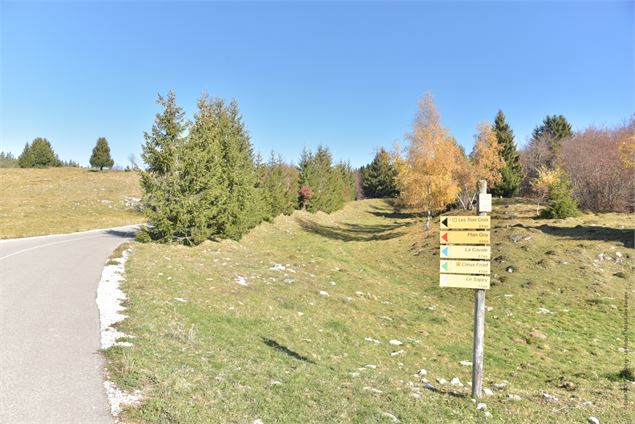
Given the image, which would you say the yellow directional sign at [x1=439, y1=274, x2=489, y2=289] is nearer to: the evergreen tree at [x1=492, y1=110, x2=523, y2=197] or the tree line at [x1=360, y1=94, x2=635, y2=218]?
the tree line at [x1=360, y1=94, x2=635, y2=218]

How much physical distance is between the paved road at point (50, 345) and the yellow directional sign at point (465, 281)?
6.23 meters

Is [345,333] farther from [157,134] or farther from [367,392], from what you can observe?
[157,134]

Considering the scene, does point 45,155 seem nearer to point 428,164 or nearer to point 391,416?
point 428,164

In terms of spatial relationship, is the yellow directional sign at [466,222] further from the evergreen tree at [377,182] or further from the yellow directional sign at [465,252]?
the evergreen tree at [377,182]

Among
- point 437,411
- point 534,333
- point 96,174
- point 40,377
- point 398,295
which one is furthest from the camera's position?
point 96,174

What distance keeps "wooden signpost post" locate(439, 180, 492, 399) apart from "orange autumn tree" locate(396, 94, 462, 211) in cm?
2856

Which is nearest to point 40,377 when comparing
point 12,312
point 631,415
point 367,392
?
point 12,312

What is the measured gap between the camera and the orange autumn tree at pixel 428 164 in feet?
113

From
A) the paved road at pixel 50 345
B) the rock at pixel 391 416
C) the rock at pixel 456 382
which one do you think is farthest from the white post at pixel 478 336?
the paved road at pixel 50 345

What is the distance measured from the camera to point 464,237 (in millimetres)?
7145

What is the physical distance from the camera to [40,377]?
611cm

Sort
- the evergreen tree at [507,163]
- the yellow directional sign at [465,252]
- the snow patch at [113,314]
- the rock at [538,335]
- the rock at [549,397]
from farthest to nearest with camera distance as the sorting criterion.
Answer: the evergreen tree at [507,163] < the rock at [538,335] < the rock at [549,397] < the yellow directional sign at [465,252] < the snow patch at [113,314]

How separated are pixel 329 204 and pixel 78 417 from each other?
6089 centimetres

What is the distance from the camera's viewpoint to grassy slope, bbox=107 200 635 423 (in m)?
6.38
